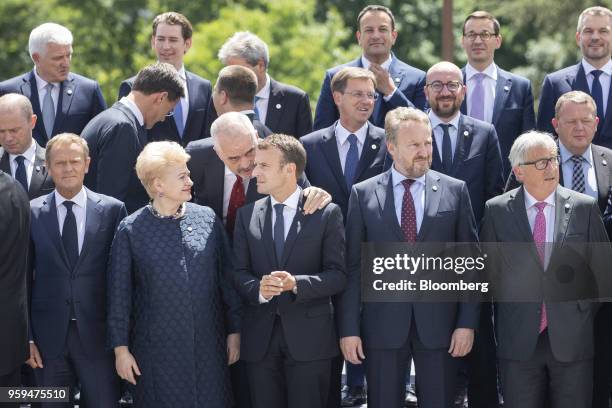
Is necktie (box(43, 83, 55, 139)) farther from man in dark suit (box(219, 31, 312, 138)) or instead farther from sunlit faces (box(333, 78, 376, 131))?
sunlit faces (box(333, 78, 376, 131))

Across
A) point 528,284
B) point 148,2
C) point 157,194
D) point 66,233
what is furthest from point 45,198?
point 148,2

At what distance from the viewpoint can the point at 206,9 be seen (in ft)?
111

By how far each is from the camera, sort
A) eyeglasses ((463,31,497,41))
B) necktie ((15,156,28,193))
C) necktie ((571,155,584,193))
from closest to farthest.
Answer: necktie ((571,155,584,193)) < necktie ((15,156,28,193)) < eyeglasses ((463,31,497,41))

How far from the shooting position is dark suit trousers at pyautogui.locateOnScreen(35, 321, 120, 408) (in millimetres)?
7512

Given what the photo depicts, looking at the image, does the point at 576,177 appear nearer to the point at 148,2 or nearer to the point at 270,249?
the point at 270,249

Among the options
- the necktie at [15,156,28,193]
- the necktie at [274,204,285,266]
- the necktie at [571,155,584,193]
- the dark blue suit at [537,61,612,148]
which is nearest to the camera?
the necktie at [274,204,285,266]

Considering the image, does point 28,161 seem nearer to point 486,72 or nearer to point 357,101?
point 357,101

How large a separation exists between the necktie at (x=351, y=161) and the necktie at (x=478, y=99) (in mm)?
1330

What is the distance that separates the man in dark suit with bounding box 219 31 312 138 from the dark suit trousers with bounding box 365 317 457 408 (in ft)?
8.93

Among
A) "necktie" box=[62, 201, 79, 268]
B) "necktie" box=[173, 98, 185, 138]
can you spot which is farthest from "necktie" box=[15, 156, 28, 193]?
"necktie" box=[173, 98, 185, 138]

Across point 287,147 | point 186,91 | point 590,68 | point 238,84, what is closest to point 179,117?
point 186,91

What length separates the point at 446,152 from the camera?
28.0 feet

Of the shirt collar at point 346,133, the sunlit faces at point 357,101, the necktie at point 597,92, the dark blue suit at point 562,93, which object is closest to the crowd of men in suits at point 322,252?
the shirt collar at point 346,133

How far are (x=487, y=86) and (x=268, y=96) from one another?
1836mm
